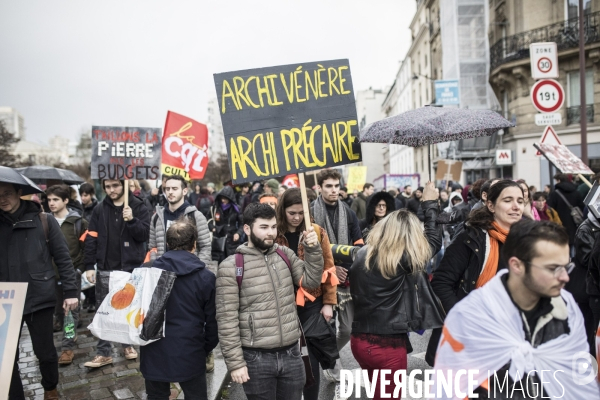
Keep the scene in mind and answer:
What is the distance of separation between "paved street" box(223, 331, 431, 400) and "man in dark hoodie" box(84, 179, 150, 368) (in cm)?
144

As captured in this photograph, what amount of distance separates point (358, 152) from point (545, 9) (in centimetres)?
2379

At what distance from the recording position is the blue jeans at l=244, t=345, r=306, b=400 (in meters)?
3.31

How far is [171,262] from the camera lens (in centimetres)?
355

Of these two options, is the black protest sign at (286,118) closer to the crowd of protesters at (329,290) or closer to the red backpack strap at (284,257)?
the crowd of protesters at (329,290)

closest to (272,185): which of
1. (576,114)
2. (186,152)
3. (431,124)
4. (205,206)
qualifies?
(205,206)

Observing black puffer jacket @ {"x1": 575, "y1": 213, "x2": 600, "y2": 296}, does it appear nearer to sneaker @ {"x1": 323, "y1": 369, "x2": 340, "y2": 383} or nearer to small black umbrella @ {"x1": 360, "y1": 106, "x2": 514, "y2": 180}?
small black umbrella @ {"x1": 360, "y1": 106, "x2": 514, "y2": 180}

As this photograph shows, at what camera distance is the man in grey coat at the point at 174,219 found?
5.10 m

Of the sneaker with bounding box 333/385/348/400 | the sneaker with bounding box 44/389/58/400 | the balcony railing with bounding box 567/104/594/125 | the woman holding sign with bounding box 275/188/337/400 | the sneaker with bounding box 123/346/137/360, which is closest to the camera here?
the woman holding sign with bounding box 275/188/337/400

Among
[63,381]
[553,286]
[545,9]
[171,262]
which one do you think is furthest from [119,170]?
[545,9]

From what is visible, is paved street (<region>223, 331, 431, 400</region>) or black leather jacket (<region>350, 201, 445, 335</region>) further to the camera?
paved street (<region>223, 331, 431, 400</region>)

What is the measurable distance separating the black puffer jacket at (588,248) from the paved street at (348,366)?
1.67 meters

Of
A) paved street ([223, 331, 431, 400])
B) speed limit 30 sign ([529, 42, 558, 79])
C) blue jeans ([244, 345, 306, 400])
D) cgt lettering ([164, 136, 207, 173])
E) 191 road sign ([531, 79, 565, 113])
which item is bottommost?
paved street ([223, 331, 431, 400])

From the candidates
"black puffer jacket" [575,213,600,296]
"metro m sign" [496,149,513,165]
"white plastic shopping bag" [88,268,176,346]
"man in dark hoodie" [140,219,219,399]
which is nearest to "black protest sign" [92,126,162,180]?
"white plastic shopping bag" [88,268,176,346]

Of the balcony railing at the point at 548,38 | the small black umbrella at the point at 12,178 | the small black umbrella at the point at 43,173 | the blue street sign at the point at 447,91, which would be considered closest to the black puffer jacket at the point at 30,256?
the small black umbrella at the point at 12,178
